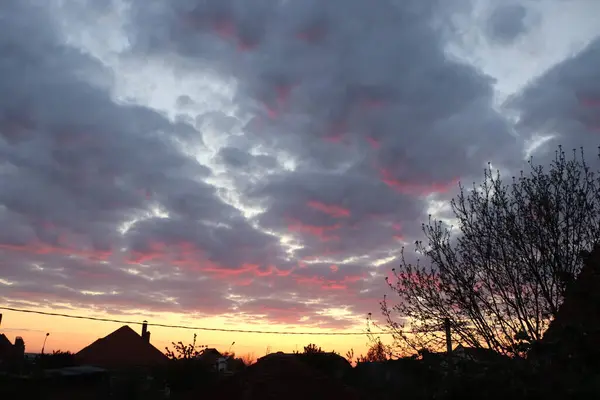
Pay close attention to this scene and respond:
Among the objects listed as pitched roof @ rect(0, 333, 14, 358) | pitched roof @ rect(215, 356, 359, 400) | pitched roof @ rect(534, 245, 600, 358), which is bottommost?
pitched roof @ rect(215, 356, 359, 400)

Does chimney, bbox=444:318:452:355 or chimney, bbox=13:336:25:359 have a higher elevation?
chimney, bbox=444:318:452:355

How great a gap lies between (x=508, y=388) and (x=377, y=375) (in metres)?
16.2

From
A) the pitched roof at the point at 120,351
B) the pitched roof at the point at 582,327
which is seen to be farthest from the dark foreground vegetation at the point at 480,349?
the pitched roof at the point at 120,351

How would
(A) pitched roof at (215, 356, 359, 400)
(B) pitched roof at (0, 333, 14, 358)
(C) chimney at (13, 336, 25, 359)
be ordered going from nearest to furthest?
1. (A) pitched roof at (215, 356, 359, 400)
2. (C) chimney at (13, 336, 25, 359)
3. (B) pitched roof at (0, 333, 14, 358)

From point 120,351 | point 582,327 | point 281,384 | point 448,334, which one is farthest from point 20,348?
point 582,327

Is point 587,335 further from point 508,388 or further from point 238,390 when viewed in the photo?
point 238,390

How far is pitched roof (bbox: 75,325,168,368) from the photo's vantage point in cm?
4228

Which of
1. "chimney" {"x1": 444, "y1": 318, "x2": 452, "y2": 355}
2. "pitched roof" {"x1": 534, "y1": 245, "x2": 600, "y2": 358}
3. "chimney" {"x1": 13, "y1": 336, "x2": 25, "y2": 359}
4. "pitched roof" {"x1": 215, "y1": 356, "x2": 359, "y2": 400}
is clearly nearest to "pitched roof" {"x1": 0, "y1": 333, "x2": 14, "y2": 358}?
"chimney" {"x1": 13, "y1": 336, "x2": 25, "y2": 359}

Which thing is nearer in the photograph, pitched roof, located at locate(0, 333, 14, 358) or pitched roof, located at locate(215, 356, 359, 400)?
pitched roof, located at locate(215, 356, 359, 400)

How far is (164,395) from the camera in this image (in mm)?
26625

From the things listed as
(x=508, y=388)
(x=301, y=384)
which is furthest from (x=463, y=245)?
(x=301, y=384)

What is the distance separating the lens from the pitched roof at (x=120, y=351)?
42.3m

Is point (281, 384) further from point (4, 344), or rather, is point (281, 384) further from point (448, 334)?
point (4, 344)

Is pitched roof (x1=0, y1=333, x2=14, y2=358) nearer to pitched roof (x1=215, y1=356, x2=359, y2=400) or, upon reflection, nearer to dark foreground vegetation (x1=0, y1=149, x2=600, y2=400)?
dark foreground vegetation (x1=0, y1=149, x2=600, y2=400)
